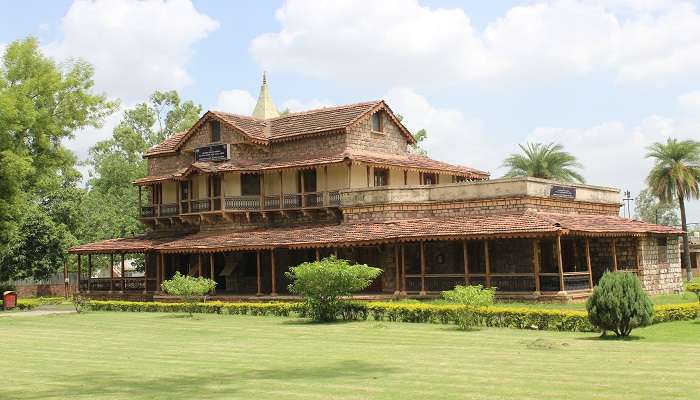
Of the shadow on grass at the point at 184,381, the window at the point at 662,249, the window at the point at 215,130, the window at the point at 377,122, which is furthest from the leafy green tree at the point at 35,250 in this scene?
the shadow on grass at the point at 184,381

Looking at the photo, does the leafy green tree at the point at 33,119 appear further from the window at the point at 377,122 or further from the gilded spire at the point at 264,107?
the window at the point at 377,122

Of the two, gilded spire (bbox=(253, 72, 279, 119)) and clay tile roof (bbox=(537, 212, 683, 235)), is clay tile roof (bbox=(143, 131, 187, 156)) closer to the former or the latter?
gilded spire (bbox=(253, 72, 279, 119))

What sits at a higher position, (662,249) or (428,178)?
(428,178)

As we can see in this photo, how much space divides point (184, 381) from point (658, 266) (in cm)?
2697

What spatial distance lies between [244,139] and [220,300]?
8409 millimetres

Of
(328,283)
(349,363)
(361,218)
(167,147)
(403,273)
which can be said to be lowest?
(349,363)

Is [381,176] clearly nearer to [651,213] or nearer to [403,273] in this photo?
[403,273]

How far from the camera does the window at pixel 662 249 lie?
35.2 meters

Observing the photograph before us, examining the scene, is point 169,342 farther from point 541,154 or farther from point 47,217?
point 541,154

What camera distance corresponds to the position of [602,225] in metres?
31.6

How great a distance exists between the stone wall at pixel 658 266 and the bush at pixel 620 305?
48.5ft

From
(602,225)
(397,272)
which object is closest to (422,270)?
(397,272)

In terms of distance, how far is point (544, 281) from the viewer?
96.0 ft

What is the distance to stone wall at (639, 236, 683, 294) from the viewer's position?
34094mm
